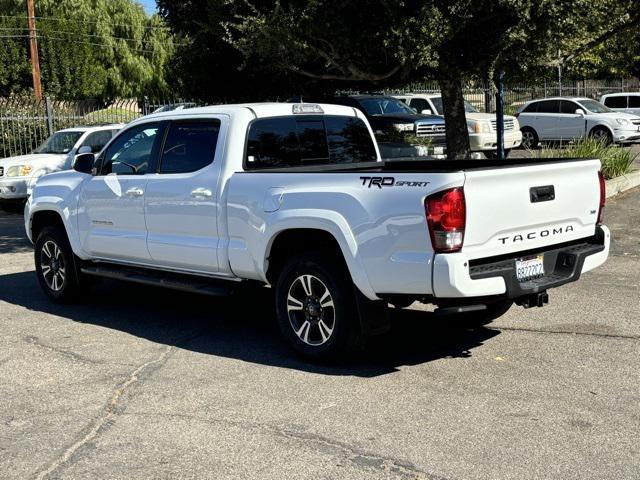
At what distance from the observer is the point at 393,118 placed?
1784cm

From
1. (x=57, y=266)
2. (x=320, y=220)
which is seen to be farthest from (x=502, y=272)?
(x=57, y=266)

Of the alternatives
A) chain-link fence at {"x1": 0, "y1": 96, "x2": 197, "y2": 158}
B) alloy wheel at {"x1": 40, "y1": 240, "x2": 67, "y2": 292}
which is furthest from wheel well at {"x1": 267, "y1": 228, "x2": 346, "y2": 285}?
chain-link fence at {"x1": 0, "y1": 96, "x2": 197, "y2": 158}

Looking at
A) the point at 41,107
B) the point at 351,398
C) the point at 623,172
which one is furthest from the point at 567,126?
the point at 351,398

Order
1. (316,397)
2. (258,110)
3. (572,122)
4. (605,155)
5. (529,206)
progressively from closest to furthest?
(316,397), (529,206), (258,110), (605,155), (572,122)

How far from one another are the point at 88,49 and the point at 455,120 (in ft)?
137

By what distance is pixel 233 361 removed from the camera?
21.8ft

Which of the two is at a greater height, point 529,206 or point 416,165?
point 416,165

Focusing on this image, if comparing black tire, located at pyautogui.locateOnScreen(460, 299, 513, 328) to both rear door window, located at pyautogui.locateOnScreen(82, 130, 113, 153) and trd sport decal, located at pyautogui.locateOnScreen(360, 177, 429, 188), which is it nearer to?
trd sport decal, located at pyautogui.locateOnScreen(360, 177, 429, 188)

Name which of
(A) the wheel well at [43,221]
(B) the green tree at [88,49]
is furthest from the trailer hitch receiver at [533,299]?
(B) the green tree at [88,49]

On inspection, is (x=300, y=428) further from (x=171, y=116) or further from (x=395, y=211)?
(x=171, y=116)

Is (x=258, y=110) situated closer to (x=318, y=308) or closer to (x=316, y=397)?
(x=318, y=308)

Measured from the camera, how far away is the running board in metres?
7.10

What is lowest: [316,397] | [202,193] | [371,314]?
[316,397]

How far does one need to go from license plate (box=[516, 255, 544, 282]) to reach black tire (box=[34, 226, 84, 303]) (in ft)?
15.5
